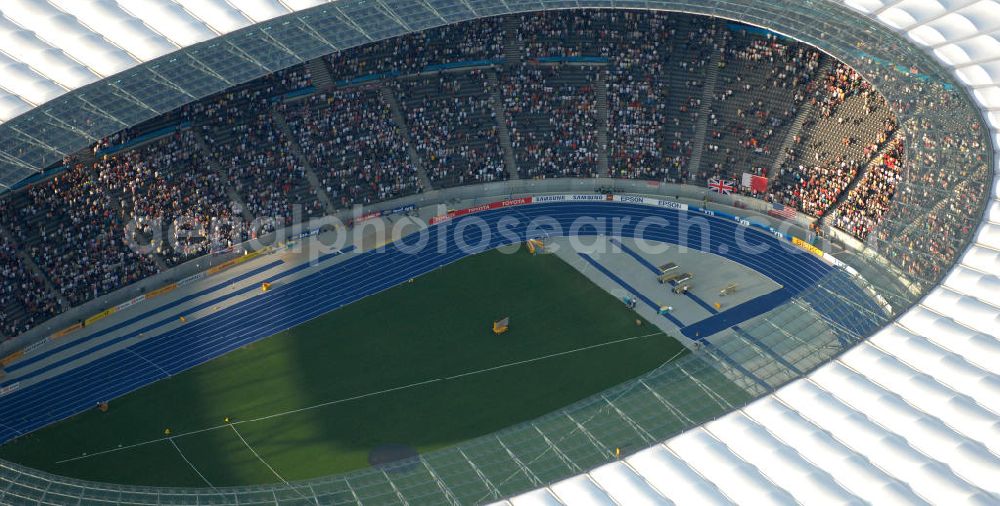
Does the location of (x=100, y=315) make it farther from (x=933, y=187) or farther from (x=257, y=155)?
(x=933, y=187)

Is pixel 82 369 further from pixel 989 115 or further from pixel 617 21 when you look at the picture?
pixel 989 115

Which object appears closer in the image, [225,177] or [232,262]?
[232,262]

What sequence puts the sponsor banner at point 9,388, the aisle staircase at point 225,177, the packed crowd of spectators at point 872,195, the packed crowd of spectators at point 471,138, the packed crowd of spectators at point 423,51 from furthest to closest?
1. the packed crowd of spectators at point 423,51
2. the aisle staircase at point 225,177
3. the packed crowd of spectators at point 872,195
4. the packed crowd of spectators at point 471,138
5. the sponsor banner at point 9,388

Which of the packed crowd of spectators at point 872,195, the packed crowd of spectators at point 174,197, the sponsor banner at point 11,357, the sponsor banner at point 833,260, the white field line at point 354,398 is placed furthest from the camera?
the packed crowd of spectators at point 174,197

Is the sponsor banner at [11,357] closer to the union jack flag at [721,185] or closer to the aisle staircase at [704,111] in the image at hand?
the aisle staircase at [704,111]

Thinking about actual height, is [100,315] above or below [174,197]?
below

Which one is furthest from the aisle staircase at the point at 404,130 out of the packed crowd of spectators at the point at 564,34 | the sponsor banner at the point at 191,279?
the sponsor banner at the point at 191,279

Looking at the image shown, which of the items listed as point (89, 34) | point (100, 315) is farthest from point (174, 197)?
point (89, 34)
